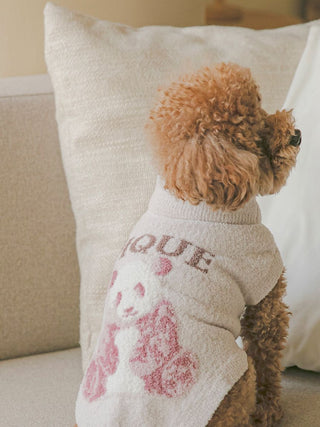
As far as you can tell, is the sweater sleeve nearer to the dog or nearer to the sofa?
the dog

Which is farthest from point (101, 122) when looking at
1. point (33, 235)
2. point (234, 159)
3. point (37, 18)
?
point (37, 18)

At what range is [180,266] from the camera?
88cm

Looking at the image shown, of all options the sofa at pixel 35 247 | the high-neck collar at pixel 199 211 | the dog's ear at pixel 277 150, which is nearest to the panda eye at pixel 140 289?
the high-neck collar at pixel 199 211

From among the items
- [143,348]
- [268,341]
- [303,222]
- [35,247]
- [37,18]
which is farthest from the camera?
[37,18]

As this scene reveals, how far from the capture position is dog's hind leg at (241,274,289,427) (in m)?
0.98

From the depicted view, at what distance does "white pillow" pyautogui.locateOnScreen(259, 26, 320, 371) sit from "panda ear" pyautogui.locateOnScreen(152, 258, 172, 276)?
1.08ft

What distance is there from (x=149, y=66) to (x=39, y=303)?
59 cm

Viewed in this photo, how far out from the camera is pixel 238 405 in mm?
858

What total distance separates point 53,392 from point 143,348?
1.33 feet

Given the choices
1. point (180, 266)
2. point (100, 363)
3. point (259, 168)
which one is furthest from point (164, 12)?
point (100, 363)

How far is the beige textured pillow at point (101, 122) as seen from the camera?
1.19 m

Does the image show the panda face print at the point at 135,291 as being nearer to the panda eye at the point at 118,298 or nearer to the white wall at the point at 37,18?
the panda eye at the point at 118,298

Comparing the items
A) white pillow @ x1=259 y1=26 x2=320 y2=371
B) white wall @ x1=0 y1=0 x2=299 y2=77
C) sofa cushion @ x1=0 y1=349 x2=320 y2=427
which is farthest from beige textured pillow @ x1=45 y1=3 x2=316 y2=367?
white wall @ x1=0 y1=0 x2=299 y2=77

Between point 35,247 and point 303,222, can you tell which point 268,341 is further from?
point 35,247
